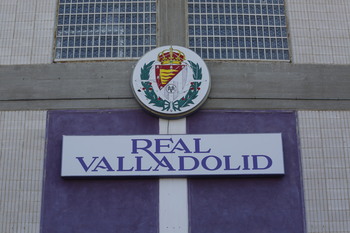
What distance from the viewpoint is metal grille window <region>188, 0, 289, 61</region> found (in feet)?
47.5

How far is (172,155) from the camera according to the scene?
13.1 meters

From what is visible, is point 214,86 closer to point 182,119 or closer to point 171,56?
point 182,119

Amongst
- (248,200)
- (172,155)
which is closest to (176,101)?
(172,155)

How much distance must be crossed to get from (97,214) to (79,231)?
0.62 metres

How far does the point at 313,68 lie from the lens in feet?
46.5

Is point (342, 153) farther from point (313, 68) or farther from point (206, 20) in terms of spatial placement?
point (206, 20)

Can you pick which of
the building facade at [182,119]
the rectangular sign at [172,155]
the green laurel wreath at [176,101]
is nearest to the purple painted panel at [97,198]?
the building facade at [182,119]

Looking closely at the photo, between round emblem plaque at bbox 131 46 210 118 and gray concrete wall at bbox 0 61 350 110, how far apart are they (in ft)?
1.21

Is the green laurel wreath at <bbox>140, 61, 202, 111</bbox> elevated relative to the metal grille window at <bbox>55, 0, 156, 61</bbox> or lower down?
lower down

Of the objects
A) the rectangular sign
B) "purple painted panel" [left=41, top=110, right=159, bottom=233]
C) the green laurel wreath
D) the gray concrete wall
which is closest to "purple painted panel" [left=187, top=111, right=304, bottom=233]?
the rectangular sign

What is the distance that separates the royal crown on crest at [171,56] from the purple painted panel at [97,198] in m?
1.76

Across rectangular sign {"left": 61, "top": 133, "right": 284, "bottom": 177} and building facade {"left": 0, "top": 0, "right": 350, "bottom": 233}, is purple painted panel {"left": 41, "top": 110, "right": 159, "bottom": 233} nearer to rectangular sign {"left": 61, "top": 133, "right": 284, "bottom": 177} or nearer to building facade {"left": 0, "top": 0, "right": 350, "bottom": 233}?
building facade {"left": 0, "top": 0, "right": 350, "bottom": 233}

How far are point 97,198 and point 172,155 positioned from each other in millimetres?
2269

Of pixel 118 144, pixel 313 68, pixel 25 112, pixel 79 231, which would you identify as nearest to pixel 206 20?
pixel 313 68
